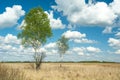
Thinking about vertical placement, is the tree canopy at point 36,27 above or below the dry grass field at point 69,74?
above

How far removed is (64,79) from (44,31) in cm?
2639

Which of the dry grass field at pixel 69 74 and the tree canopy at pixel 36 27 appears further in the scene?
the tree canopy at pixel 36 27

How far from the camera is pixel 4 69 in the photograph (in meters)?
10.6

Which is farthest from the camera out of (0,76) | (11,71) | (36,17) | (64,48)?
(64,48)

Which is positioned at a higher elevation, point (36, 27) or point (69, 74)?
point (36, 27)

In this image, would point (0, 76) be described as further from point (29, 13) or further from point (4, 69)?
point (29, 13)

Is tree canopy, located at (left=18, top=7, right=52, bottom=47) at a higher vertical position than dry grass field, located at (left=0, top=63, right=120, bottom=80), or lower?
higher

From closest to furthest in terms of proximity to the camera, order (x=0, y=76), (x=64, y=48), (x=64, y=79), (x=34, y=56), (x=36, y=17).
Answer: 1. (x=0, y=76)
2. (x=64, y=79)
3. (x=34, y=56)
4. (x=36, y=17)
5. (x=64, y=48)

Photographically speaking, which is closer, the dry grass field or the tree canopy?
the dry grass field

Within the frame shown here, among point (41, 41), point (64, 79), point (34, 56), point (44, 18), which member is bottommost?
point (64, 79)

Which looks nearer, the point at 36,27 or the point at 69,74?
the point at 69,74

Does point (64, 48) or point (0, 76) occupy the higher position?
point (64, 48)

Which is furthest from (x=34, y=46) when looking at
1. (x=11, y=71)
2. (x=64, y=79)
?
(x=11, y=71)

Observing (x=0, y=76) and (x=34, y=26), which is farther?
(x=34, y=26)
